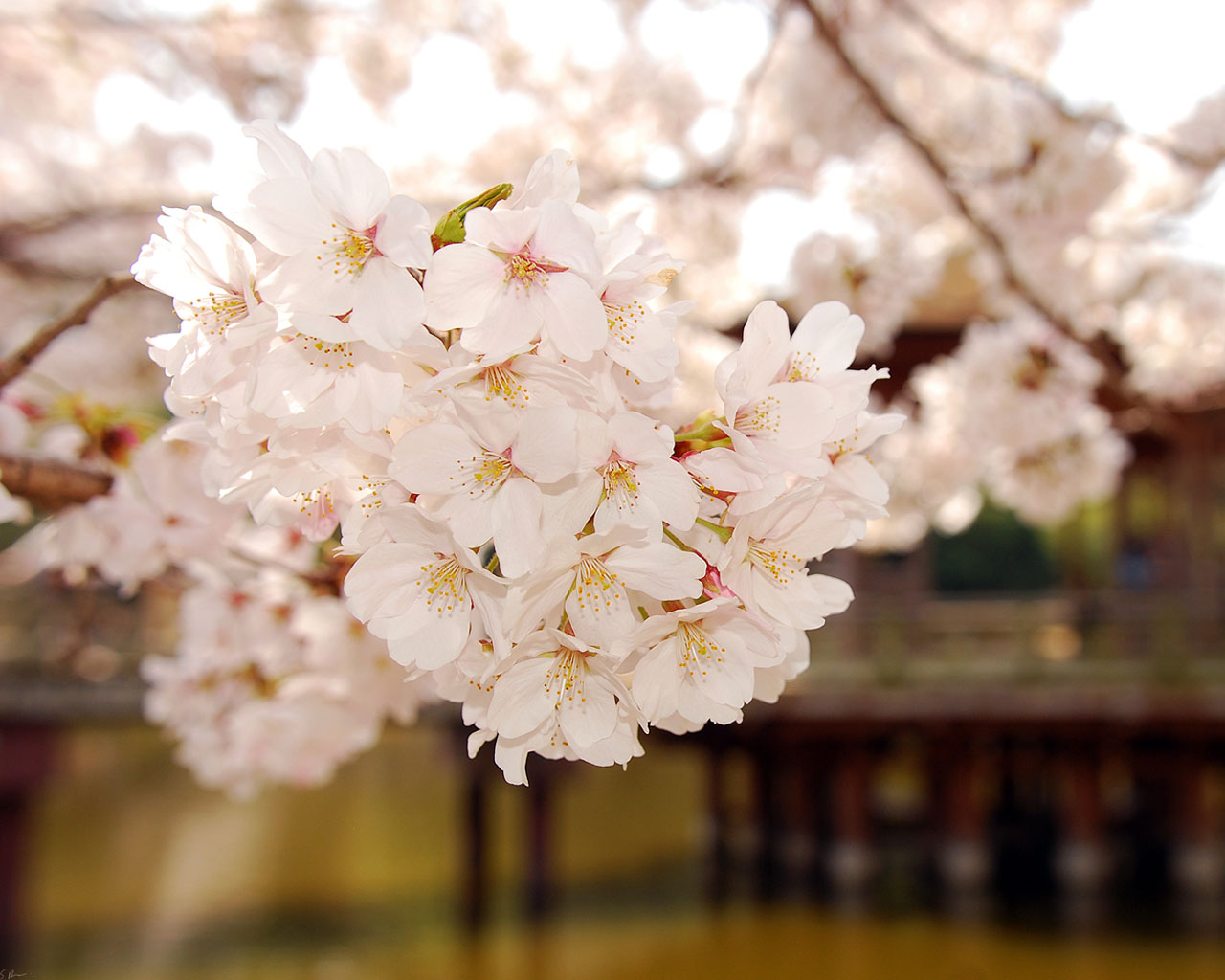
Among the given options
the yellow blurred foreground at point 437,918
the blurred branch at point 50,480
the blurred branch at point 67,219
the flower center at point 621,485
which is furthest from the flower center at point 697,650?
the yellow blurred foreground at point 437,918

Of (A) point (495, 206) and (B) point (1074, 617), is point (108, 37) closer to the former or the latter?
(A) point (495, 206)

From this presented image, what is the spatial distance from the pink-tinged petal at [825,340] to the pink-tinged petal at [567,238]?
202 mm

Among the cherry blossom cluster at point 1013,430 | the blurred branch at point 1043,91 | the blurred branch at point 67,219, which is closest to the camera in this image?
the blurred branch at point 1043,91

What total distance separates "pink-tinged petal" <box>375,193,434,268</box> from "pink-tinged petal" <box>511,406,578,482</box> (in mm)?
135

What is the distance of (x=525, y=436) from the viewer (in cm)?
73

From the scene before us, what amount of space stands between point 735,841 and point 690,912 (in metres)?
2.55

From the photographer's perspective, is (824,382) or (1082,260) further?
(1082,260)

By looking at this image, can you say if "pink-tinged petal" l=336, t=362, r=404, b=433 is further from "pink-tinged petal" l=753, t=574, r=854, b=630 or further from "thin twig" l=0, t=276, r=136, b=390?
"thin twig" l=0, t=276, r=136, b=390

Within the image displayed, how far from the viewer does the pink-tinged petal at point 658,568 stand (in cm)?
76

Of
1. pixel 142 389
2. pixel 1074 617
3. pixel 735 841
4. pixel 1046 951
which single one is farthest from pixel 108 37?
pixel 735 841

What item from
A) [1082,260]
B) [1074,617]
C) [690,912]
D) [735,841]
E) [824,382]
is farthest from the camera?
[735,841]

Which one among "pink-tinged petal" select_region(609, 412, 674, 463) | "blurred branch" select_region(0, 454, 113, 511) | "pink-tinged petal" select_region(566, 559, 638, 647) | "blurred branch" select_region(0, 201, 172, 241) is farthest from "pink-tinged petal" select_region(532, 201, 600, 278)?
"blurred branch" select_region(0, 201, 172, 241)

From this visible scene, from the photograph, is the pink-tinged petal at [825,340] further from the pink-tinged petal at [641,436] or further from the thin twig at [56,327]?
the thin twig at [56,327]

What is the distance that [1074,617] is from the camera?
9195mm
